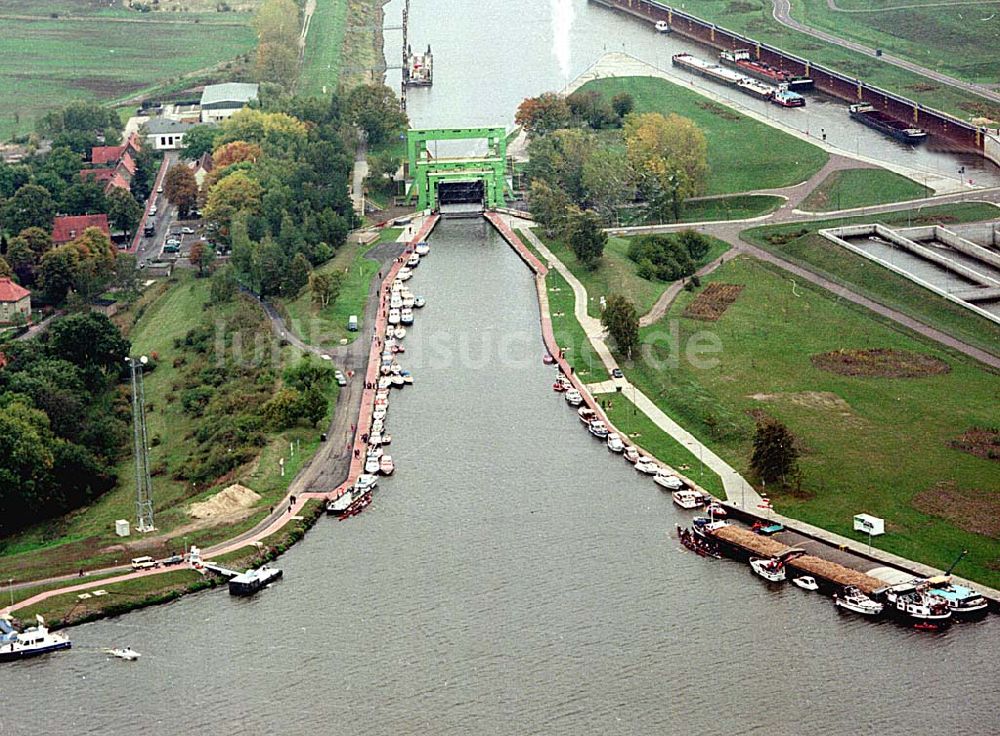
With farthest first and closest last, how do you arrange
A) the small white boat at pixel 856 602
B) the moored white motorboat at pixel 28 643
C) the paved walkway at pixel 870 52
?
1. the paved walkway at pixel 870 52
2. the small white boat at pixel 856 602
3. the moored white motorboat at pixel 28 643

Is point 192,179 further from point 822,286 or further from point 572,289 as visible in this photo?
point 822,286

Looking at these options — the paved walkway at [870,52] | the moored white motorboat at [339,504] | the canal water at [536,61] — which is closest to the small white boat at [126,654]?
the moored white motorboat at [339,504]

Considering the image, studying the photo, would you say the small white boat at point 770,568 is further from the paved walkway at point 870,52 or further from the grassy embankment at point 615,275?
the paved walkway at point 870,52

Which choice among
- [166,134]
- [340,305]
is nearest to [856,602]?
[340,305]

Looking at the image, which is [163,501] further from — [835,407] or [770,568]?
[835,407]

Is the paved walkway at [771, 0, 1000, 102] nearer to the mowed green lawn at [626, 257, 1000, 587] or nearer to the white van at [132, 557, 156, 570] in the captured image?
the mowed green lawn at [626, 257, 1000, 587]

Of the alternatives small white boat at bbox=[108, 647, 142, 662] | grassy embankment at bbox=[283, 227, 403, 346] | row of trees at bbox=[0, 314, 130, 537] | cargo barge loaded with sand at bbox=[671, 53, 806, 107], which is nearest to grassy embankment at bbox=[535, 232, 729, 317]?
grassy embankment at bbox=[283, 227, 403, 346]

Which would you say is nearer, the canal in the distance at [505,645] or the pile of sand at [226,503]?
the canal in the distance at [505,645]
